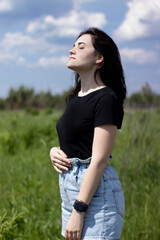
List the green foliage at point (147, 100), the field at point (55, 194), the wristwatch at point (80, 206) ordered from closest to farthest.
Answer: the wristwatch at point (80, 206) → the field at point (55, 194) → the green foliage at point (147, 100)

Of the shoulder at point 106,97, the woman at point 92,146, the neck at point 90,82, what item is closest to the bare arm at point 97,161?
the woman at point 92,146

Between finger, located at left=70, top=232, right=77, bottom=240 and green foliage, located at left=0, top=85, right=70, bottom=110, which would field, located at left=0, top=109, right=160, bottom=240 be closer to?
finger, located at left=70, top=232, right=77, bottom=240

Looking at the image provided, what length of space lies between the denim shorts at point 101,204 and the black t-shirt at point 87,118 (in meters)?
0.06

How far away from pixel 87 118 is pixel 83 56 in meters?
0.33

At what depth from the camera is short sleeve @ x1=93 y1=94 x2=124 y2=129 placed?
146 cm

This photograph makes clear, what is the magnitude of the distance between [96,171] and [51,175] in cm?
249

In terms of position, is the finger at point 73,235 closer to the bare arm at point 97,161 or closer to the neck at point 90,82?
the bare arm at point 97,161

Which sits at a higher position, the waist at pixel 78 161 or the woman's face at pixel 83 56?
the woman's face at pixel 83 56

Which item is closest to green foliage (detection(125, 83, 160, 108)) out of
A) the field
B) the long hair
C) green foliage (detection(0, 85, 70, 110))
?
the field

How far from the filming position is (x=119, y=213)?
1.53 meters

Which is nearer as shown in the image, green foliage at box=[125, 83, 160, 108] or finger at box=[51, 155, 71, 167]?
finger at box=[51, 155, 71, 167]

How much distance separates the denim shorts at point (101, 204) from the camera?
1.48 meters

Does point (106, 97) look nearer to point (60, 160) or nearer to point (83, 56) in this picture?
point (83, 56)

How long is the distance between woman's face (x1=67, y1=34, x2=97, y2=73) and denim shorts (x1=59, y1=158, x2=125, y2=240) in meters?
0.46
